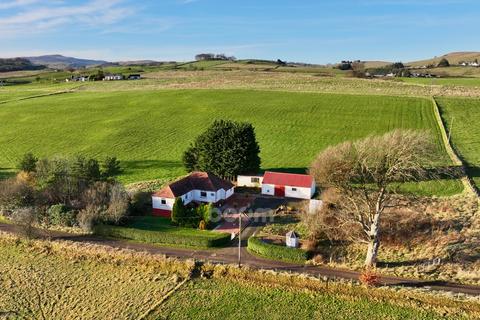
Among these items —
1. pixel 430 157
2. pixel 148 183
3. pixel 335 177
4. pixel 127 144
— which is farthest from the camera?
pixel 127 144

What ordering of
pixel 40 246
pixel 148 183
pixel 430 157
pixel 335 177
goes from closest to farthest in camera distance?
pixel 430 157, pixel 40 246, pixel 335 177, pixel 148 183

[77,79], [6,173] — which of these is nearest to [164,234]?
[6,173]

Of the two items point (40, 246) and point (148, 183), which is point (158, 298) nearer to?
point (40, 246)

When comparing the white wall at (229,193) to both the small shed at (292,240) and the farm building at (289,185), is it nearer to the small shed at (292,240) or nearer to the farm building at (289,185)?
the farm building at (289,185)

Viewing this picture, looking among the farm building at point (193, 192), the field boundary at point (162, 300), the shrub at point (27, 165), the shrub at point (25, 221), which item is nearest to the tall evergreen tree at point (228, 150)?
the farm building at point (193, 192)

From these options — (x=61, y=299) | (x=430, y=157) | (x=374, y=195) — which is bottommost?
(x=61, y=299)

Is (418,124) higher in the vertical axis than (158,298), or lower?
higher

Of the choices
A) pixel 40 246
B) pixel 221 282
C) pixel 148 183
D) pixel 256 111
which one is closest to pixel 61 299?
pixel 40 246

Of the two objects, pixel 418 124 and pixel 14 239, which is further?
pixel 418 124
